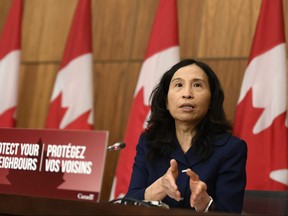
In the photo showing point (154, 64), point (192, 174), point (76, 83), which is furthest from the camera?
point (76, 83)

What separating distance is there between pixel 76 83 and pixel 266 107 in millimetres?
1619

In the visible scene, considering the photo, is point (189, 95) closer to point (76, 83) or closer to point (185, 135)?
point (185, 135)

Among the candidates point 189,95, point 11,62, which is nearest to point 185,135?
point 189,95

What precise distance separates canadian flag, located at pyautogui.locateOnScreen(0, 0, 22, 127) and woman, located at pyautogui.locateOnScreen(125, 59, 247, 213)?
2368 mm

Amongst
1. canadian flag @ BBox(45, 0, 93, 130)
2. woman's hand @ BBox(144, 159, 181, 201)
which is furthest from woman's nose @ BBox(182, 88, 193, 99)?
canadian flag @ BBox(45, 0, 93, 130)

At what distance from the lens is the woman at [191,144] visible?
8.80 ft

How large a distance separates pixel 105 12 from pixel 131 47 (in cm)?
44

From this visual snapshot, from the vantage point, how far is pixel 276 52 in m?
3.88

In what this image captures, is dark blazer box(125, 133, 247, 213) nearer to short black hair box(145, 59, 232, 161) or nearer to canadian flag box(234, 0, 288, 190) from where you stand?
short black hair box(145, 59, 232, 161)

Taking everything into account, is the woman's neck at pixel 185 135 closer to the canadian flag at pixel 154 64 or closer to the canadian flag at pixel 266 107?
the canadian flag at pixel 266 107

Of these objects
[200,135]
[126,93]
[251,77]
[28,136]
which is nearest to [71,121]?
[126,93]

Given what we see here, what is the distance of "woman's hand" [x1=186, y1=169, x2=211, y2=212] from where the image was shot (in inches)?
85.1

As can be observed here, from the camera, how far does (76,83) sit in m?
4.72

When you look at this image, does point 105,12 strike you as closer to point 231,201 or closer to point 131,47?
point 131,47
